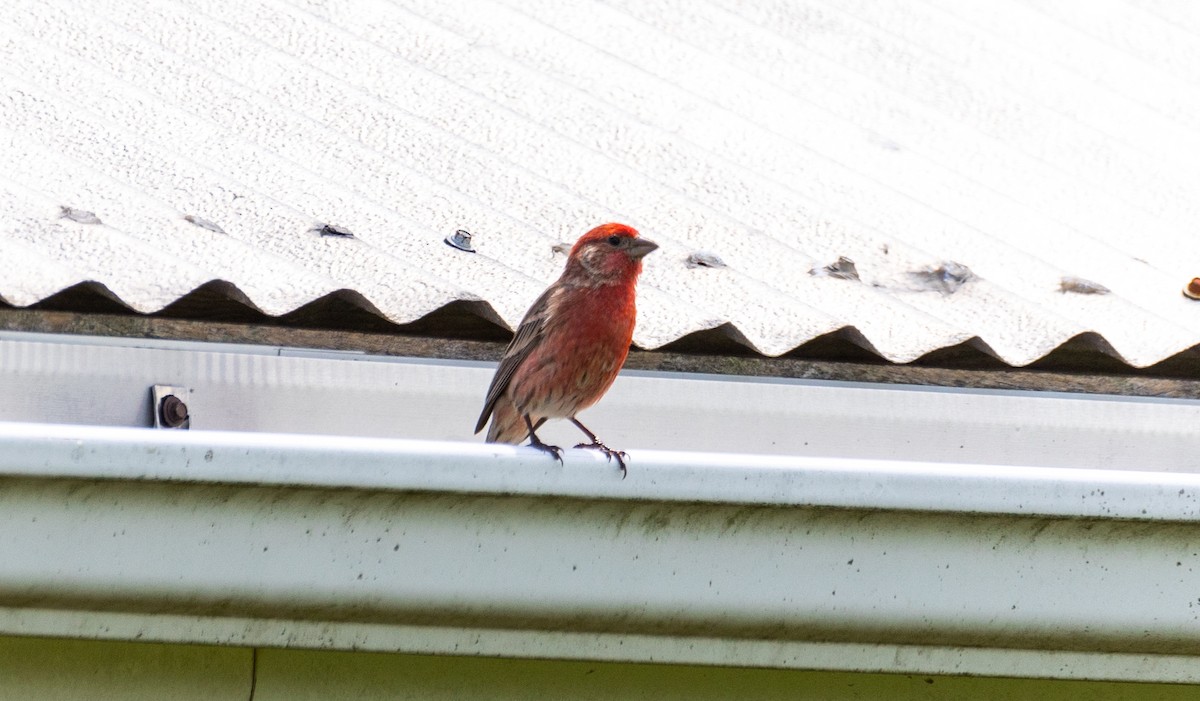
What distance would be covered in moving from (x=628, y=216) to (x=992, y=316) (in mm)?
1061

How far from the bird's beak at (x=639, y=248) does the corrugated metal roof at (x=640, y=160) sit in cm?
16

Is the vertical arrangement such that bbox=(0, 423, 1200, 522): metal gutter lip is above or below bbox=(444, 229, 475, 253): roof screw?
above

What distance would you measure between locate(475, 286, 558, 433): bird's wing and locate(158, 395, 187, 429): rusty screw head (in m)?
0.70

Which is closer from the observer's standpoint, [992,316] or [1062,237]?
[992,316]

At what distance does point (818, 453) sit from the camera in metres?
3.29

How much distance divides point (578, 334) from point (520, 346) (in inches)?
8.1

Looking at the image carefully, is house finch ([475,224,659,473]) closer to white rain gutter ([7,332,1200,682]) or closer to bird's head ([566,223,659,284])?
bird's head ([566,223,659,284])

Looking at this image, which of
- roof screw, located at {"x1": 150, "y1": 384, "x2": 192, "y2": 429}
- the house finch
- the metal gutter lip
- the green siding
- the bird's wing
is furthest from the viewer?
the house finch

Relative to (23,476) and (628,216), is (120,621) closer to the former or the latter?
(23,476)

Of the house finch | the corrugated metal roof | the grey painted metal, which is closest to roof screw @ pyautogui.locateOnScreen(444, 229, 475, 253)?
the corrugated metal roof

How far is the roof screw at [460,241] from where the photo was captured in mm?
3744

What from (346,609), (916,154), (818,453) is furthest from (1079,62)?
(346,609)

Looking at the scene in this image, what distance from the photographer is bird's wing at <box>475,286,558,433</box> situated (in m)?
3.44

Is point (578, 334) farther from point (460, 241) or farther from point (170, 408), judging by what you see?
point (170, 408)
